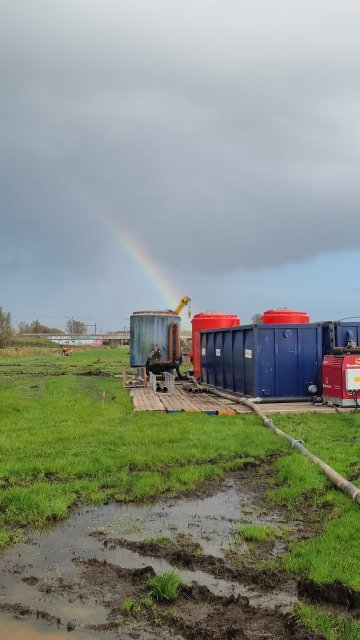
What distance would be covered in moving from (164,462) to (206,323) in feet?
55.2

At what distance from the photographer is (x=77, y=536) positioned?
679cm

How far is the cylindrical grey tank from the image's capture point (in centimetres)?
2700

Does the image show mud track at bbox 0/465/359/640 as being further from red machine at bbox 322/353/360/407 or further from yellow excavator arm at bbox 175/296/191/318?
yellow excavator arm at bbox 175/296/191/318

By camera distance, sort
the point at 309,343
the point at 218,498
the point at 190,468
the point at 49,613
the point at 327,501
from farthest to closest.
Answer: the point at 309,343 < the point at 190,468 < the point at 218,498 < the point at 327,501 < the point at 49,613

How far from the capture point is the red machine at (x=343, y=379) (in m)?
16.0

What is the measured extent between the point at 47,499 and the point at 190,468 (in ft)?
8.49

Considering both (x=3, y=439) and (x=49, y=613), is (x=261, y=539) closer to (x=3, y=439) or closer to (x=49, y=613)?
(x=49, y=613)

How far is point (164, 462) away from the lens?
9984mm

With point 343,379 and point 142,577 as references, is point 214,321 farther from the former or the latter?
point 142,577

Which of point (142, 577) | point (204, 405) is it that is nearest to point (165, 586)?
point (142, 577)

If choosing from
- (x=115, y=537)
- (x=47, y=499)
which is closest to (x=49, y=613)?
(x=115, y=537)

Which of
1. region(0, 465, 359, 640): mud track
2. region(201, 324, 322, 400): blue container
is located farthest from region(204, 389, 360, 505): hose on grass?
region(201, 324, 322, 400): blue container

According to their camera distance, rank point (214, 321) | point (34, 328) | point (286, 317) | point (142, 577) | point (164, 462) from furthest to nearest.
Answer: point (34, 328) < point (214, 321) < point (286, 317) < point (164, 462) < point (142, 577)

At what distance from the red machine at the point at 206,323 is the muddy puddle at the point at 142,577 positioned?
1869cm
